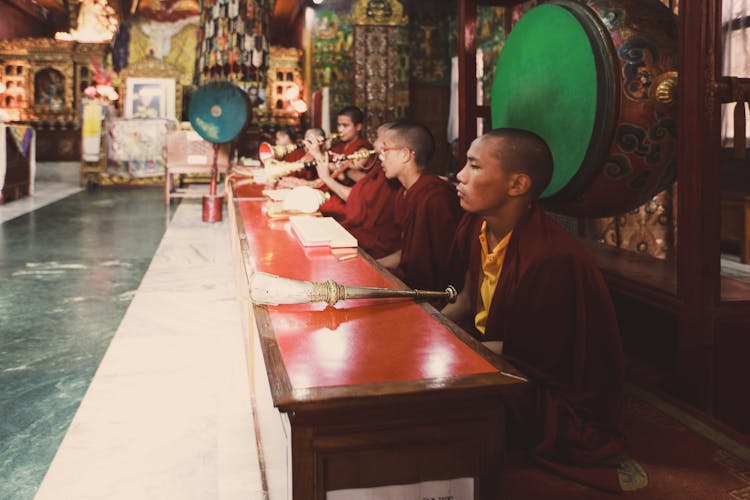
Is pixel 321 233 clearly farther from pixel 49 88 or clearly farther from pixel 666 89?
pixel 49 88

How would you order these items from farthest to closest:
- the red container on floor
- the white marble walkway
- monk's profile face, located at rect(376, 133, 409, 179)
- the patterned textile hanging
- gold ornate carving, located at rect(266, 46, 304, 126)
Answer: gold ornate carving, located at rect(266, 46, 304, 126) < the red container on floor < the patterned textile hanging < monk's profile face, located at rect(376, 133, 409, 179) < the white marble walkway

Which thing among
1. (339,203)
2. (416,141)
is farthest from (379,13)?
(416,141)

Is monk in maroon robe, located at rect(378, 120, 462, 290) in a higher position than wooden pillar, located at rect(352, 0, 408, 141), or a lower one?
lower

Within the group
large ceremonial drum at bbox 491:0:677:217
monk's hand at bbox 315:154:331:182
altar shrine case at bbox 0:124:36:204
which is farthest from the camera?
altar shrine case at bbox 0:124:36:204

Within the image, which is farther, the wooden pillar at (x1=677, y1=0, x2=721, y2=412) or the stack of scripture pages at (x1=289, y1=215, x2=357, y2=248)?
the stack of scripture pages at (x1=289, y1=215, x2=357, y2=248)

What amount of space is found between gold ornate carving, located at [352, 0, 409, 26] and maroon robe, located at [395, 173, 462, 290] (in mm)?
9876

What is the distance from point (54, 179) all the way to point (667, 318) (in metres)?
14.8

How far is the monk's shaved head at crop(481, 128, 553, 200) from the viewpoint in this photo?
1946mm

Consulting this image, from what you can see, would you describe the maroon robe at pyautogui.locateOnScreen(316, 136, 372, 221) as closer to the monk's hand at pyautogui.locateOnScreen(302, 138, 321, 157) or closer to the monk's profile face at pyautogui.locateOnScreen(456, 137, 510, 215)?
the monk's hand at pyautogui.locateOnScreen(302, 138, 321, 157)

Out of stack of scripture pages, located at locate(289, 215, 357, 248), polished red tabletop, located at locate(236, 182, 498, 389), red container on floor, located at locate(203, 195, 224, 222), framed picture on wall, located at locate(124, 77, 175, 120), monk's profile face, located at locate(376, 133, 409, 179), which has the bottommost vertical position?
polished red tabletop, located at locate(236, 182, 498, 389)

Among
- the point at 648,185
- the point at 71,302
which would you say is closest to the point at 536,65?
the point at 648,185

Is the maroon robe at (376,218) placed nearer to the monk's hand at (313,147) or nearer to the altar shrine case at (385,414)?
the monk's hand at (313,147)

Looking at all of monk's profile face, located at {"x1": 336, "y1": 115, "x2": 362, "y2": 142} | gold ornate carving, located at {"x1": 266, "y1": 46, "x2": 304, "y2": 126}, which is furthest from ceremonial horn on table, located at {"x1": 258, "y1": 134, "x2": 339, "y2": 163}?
gold ornate carving, located at {"x1": 266, "y1": 46, "x2": 304, "y2": 126}

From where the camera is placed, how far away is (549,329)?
5.41ft
